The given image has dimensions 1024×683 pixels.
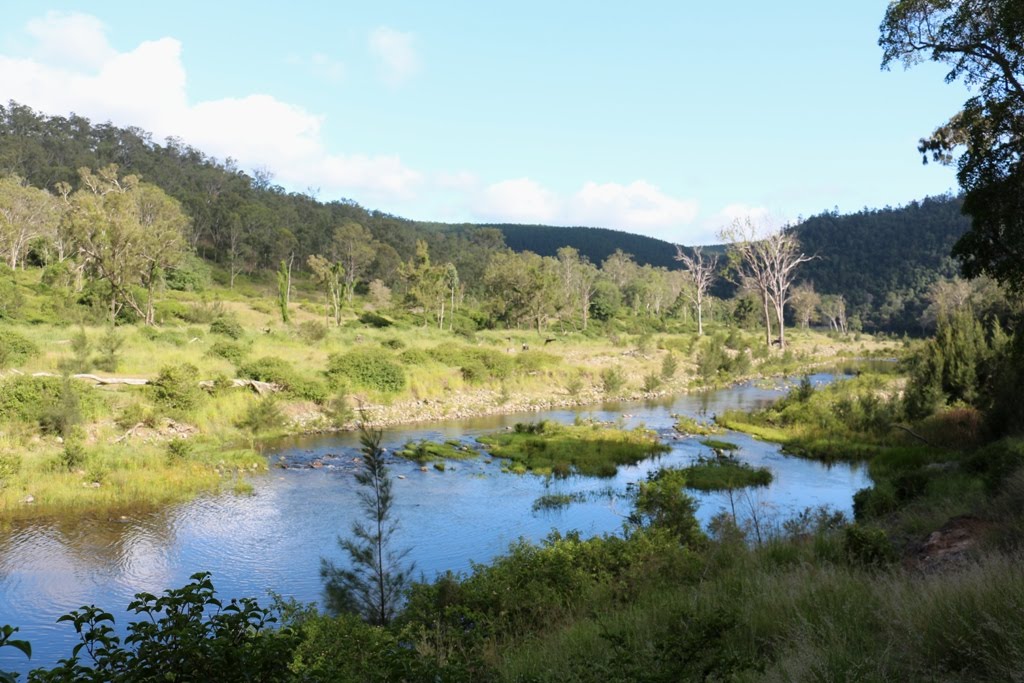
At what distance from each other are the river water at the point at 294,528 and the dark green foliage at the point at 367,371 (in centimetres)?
705

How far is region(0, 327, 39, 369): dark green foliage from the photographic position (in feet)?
72.6

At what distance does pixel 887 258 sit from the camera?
116188mm

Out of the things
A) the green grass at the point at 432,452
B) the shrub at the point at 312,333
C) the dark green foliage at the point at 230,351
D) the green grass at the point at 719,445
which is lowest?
the green grass at the point at 719,445

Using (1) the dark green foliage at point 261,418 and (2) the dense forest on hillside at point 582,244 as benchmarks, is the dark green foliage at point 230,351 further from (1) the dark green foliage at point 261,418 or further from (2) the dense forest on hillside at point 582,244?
(2) the dense forest on hillside at point 582,244

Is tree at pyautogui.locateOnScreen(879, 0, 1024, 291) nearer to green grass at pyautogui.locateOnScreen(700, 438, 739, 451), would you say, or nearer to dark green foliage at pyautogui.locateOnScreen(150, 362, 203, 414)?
green grass at pyautogui.locateOnScreen(700, 438, 739, 451)

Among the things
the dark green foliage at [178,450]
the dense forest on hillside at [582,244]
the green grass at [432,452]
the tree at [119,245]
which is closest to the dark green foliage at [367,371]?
the green grass at [432,452]

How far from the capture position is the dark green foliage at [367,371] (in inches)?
1133

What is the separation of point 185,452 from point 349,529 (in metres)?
7.03

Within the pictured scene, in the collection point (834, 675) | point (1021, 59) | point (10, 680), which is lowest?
point (834, 675)

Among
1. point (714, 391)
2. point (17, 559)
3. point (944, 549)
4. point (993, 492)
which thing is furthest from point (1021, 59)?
point (714, 391)

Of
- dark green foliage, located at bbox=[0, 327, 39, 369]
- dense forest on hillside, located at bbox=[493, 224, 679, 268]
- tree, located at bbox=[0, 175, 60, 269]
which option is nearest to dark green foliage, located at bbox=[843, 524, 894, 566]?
dark green foliage, located at bbox=[0, 327, 39, 369]

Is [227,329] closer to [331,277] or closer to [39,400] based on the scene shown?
[331,277]

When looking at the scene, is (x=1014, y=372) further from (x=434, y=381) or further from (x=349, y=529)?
(x=434, y=381)

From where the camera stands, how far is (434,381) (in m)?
31.3
